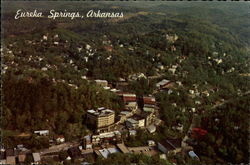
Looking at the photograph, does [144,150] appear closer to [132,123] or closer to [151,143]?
[151,143]

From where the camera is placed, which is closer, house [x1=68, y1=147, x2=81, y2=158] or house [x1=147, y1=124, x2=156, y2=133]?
house [x1=68, y1=147, x2=81, y2=158]

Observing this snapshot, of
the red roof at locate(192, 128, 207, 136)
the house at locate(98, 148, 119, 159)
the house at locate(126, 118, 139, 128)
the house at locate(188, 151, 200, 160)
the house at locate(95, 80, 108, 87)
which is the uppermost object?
the house at locate(95, 80, 108, 87)

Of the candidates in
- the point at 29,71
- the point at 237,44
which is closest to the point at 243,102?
the point at 29,71

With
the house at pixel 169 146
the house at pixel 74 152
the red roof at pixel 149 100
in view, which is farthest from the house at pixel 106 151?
the red roof at pixel 149 100

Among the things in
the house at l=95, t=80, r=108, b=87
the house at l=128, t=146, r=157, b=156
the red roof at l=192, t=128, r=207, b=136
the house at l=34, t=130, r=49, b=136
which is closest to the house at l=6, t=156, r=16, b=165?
the house at l=34, t=130, r=49, b=136

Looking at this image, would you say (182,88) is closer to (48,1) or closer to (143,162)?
(143,162)

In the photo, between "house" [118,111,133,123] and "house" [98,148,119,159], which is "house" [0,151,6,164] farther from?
"house" [118,111,133,123]

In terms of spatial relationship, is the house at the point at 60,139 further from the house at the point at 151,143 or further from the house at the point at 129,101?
the house at the point at 129,101
